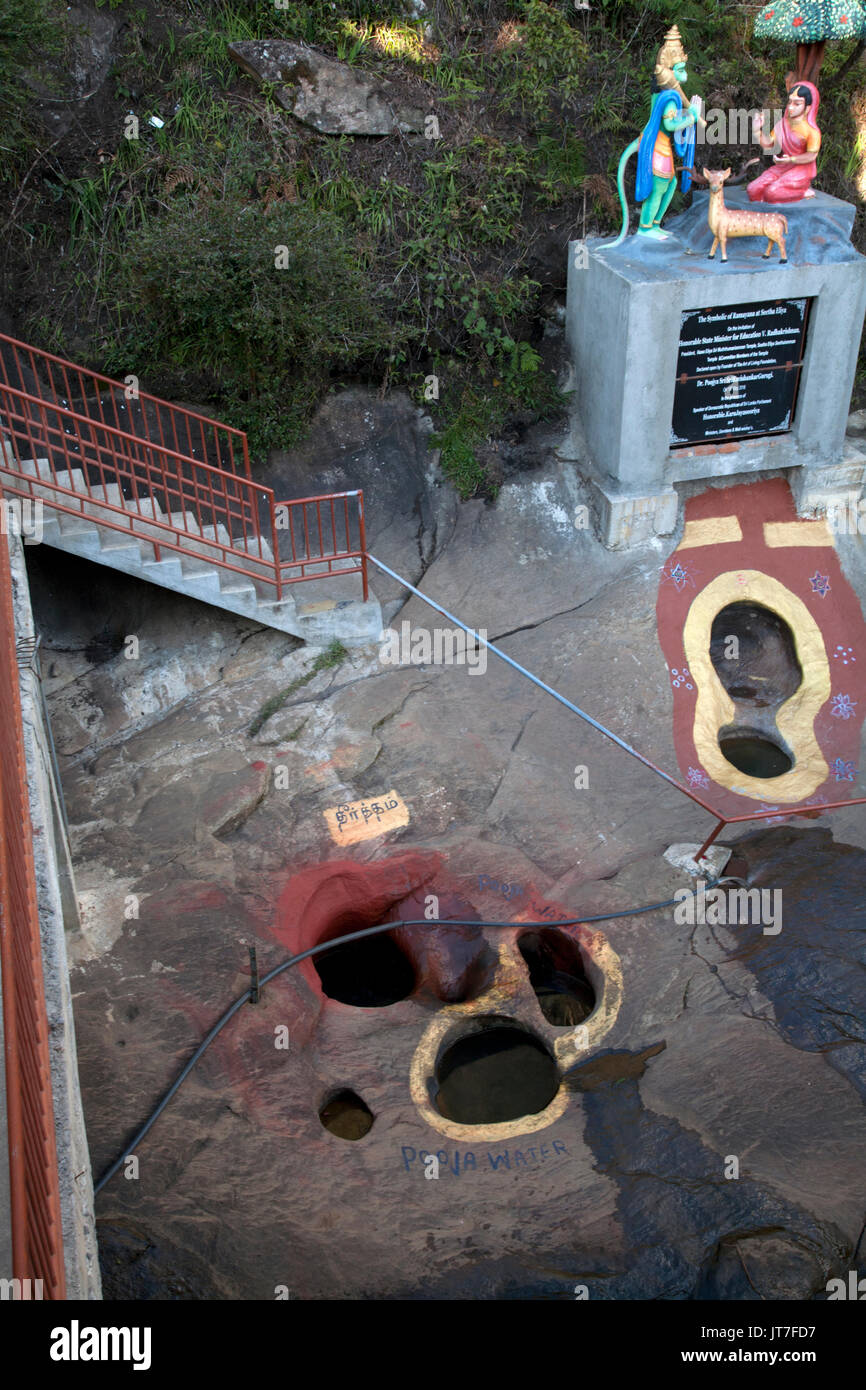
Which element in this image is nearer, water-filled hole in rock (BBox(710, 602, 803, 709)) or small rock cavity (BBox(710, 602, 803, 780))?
small rock cavity (BBox(710, 602, 803, 780))

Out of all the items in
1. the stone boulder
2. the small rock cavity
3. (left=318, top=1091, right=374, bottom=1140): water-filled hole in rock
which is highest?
the stone boulder

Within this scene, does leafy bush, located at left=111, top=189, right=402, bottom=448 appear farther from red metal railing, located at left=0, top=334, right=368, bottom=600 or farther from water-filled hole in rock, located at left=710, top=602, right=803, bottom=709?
water-filled hole in rock, located at left=710, top=602, right=803, bottom=709

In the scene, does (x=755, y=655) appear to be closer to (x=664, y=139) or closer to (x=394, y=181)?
(x=664, y=139)

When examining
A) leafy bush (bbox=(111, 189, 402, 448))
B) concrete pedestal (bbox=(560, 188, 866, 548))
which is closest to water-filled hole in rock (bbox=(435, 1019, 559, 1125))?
concrete pedestal (bbox=(560, 188, 866, 548))

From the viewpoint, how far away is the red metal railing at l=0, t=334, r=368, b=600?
10336mm

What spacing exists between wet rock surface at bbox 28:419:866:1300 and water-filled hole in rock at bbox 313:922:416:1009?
1.03ft

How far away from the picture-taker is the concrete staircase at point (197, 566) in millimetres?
10531

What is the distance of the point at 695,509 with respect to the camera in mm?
12430

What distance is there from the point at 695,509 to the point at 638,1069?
6.82 m

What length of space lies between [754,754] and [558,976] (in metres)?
3.59

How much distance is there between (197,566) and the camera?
1108 cm

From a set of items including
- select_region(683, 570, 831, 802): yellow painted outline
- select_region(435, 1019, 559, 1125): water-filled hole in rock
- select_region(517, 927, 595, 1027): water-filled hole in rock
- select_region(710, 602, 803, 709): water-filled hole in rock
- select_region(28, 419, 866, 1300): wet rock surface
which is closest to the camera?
select_region(28, 419, 866, 1300): wet rock surface

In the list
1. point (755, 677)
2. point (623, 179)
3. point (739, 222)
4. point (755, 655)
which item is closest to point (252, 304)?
point (623, 179)

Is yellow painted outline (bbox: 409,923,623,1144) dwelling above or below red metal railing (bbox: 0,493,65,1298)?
below
